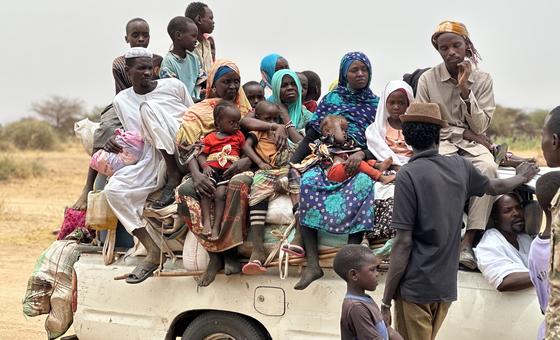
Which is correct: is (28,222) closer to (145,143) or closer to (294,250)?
(145,143)

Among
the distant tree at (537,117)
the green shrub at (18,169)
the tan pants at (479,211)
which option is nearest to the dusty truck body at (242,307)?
the tan pants at (479,211)

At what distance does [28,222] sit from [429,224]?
14.5 metres

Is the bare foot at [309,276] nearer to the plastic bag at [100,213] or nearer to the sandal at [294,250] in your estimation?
the sandal at [294,250]

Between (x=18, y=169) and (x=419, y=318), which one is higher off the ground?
(x=419, y=318)

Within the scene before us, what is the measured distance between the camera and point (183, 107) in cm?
711

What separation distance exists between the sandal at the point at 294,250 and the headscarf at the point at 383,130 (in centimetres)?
79

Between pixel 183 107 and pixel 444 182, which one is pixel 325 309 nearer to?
pixel 444 182

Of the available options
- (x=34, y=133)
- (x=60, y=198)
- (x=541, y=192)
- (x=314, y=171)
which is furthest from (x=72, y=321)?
(x=34, y=133)

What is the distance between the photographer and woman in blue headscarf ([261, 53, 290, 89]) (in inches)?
323

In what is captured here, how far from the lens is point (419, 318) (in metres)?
5.09

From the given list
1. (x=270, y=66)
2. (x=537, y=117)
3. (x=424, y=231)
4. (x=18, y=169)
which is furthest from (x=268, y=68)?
(x=537, y=117)

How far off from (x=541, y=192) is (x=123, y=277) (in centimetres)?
326

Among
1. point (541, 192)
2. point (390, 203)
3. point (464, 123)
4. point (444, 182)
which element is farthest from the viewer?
point (464, 123)

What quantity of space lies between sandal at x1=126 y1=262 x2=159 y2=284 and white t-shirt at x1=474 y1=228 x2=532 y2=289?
2.24 meters
